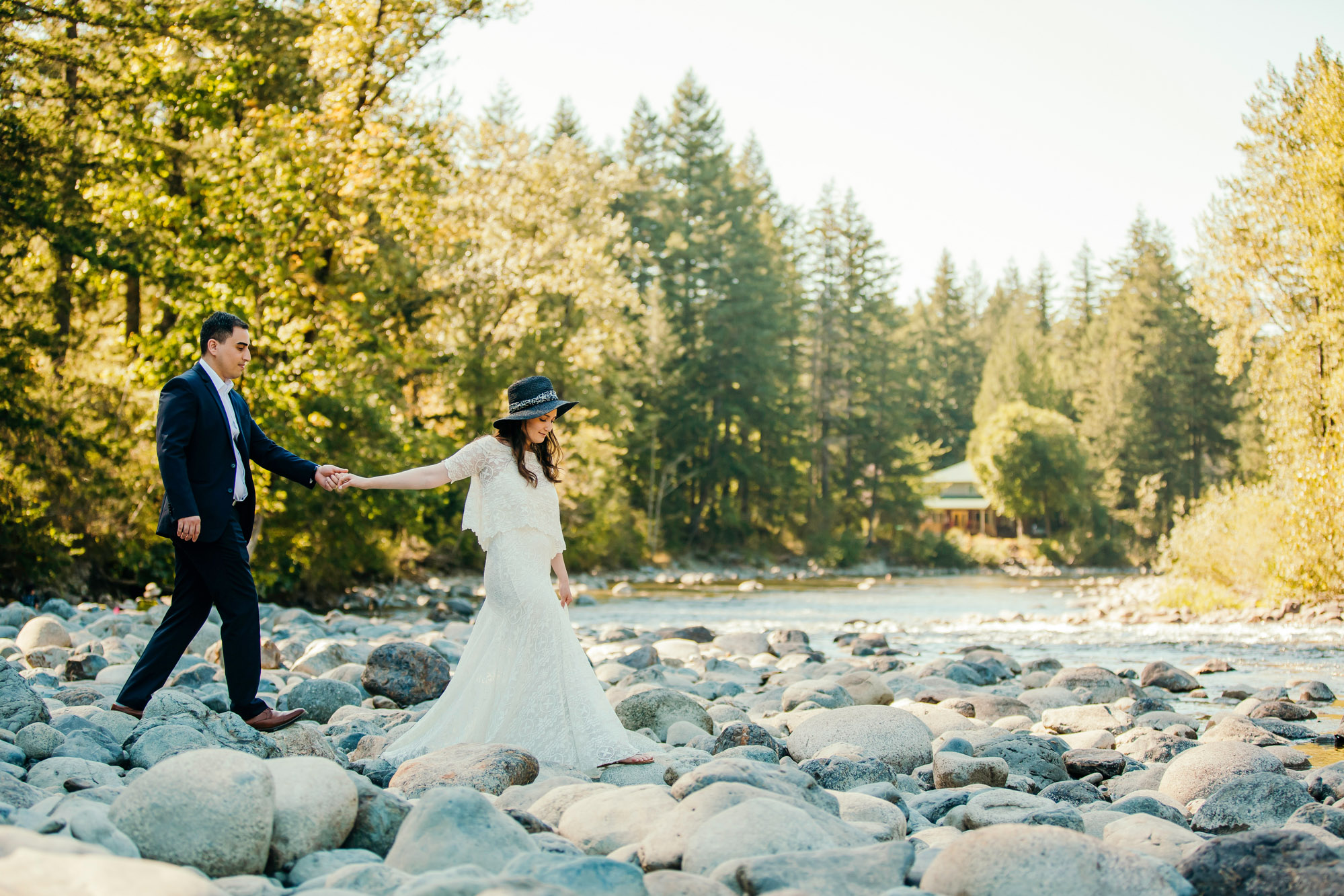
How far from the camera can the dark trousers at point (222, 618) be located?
5.22m

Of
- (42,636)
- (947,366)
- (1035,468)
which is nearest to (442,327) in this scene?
(42,636)

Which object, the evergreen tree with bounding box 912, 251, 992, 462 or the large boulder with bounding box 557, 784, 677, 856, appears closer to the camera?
the large boulder with bounding box 557, 784, 677, 856

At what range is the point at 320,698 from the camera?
6.73m

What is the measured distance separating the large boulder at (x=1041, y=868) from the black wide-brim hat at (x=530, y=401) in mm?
2820

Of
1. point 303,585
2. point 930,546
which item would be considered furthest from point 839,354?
point 303,585

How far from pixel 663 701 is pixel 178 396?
11.5 feet

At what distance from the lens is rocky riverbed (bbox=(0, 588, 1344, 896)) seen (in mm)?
3215

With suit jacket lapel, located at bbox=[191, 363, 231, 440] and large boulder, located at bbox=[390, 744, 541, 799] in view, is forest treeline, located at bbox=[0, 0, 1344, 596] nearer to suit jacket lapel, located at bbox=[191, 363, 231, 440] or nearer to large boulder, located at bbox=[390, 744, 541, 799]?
suit jacket lapel, located at bbox=[191, 363, 231, 440]

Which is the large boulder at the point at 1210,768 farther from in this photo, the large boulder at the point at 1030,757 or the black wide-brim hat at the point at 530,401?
the black wide-brim hat at the point at 530,401

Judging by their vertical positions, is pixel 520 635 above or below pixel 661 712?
above

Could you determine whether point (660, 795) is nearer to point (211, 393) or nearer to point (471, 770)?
point (471, 770)

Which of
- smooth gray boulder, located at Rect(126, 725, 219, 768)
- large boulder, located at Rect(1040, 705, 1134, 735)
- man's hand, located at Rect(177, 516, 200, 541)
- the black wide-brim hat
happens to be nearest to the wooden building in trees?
large boulder, located at Rect(1040, 705, 1134, 735)

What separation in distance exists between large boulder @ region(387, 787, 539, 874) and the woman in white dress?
1.46 meters

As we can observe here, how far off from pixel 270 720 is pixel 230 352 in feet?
6.30
